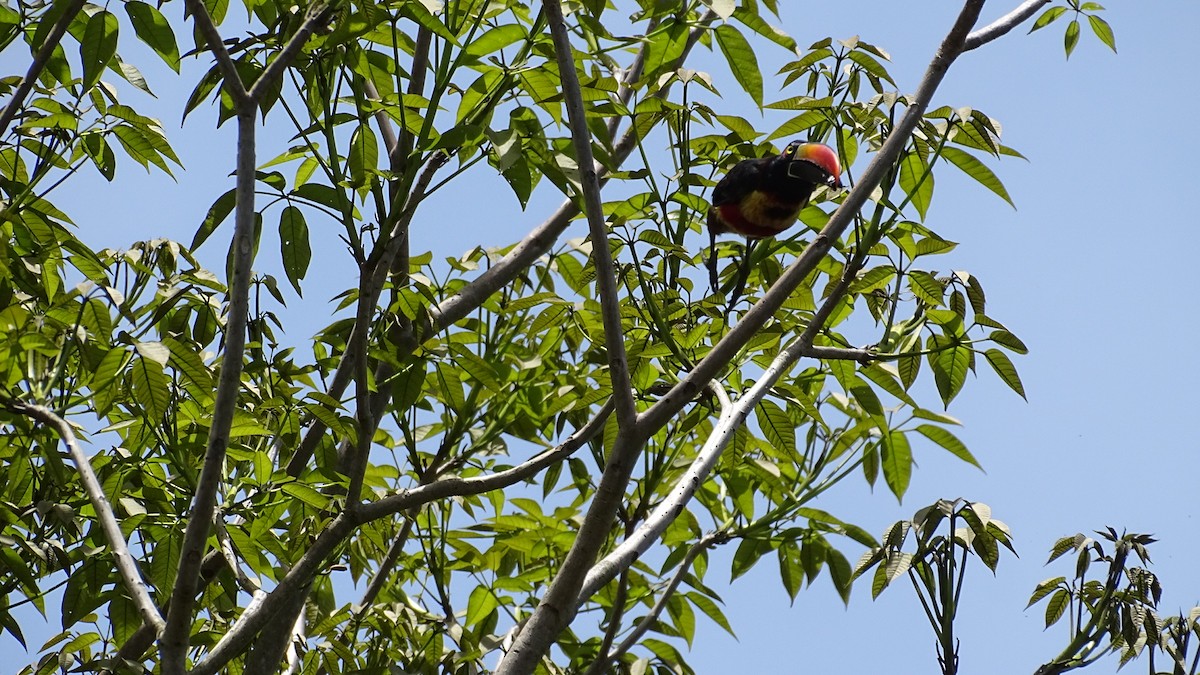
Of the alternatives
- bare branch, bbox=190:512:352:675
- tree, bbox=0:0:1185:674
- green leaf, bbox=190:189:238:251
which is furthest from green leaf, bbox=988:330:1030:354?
green leaf, bbox=190:189:238:251

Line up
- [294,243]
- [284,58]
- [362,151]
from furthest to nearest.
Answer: [362,151] → [294,243] → [284,58]

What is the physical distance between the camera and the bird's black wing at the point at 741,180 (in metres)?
2.31

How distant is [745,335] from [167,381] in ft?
2.97

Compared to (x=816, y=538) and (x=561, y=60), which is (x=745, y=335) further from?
(x=816, y=538)

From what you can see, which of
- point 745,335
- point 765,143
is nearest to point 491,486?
point 745,335

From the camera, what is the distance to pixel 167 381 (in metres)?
Result: 1.67

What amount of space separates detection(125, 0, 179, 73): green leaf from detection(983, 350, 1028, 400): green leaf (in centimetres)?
148

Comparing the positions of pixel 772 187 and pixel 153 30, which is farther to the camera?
pixel 772 187

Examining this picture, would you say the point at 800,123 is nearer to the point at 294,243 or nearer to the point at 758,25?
the point at 758,25

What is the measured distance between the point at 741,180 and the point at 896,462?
31.2 inches

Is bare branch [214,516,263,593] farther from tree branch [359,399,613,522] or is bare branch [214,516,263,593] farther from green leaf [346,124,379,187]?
green leaf [346,124,379,187]

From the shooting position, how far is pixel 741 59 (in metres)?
1.80

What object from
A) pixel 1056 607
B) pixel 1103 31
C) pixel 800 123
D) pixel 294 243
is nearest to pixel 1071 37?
pixel 1103 31

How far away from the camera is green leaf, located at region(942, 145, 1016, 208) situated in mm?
1779
